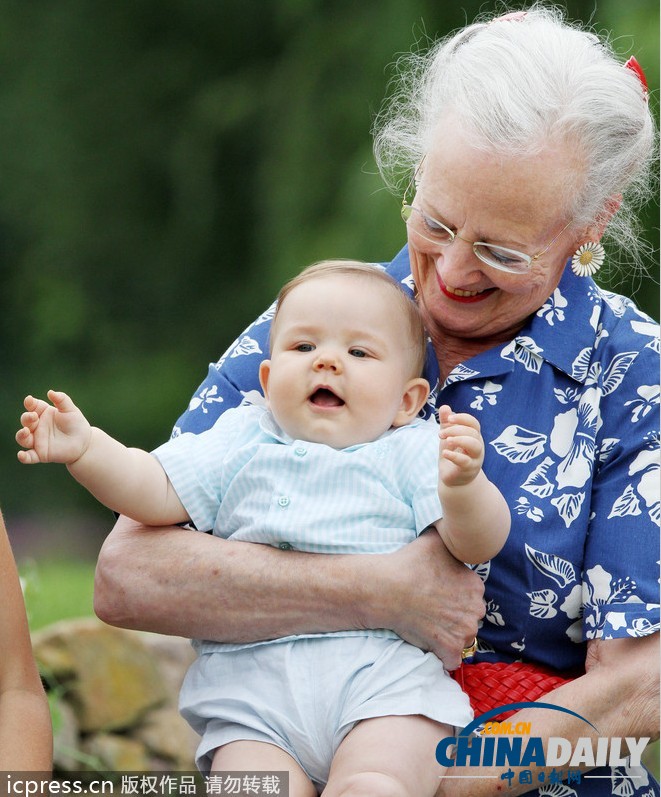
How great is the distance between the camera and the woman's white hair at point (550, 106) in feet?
7.22

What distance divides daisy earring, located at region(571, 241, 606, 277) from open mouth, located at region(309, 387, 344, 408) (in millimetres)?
567

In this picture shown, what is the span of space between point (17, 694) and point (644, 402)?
47.5 inches

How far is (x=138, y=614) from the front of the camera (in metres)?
2.12

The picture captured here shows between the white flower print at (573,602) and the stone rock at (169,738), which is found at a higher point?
the white flower print at (573,602)

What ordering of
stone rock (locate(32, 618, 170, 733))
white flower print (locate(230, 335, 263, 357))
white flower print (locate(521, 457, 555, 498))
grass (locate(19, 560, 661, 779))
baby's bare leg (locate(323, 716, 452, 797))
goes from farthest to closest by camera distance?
grass (locate(19, 560, 661, 779)) < stone rock (locate(32, 618, 170, 733)) < white flower print (locate(230, 335, 263, 357)) < white flower print (locate(521, 457, 555, 498)) < baby's bare leg (locate(323, 716, 452, 797))

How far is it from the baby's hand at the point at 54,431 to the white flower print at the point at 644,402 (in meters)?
0.97

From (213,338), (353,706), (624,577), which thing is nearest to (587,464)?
(624,577)

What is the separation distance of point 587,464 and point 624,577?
0.21 metres

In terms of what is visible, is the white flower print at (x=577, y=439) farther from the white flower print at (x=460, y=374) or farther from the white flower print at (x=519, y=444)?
the white flower print at (x=460, y=374)

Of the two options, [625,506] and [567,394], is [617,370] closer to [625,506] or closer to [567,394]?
[567,394]

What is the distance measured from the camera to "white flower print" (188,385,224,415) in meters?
2.37

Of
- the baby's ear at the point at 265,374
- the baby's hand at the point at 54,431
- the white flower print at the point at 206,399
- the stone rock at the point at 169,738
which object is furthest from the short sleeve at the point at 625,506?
the stone rock at the point at 169,738

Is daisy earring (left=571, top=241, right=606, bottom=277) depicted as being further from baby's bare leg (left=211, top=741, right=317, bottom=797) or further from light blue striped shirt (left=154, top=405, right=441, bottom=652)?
baby's bare leg (left=211, top=741, right=317, bottom=797)

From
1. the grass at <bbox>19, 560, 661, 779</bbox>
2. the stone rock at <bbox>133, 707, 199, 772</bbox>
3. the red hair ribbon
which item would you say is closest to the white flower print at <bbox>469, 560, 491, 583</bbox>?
the red hair ribbon
